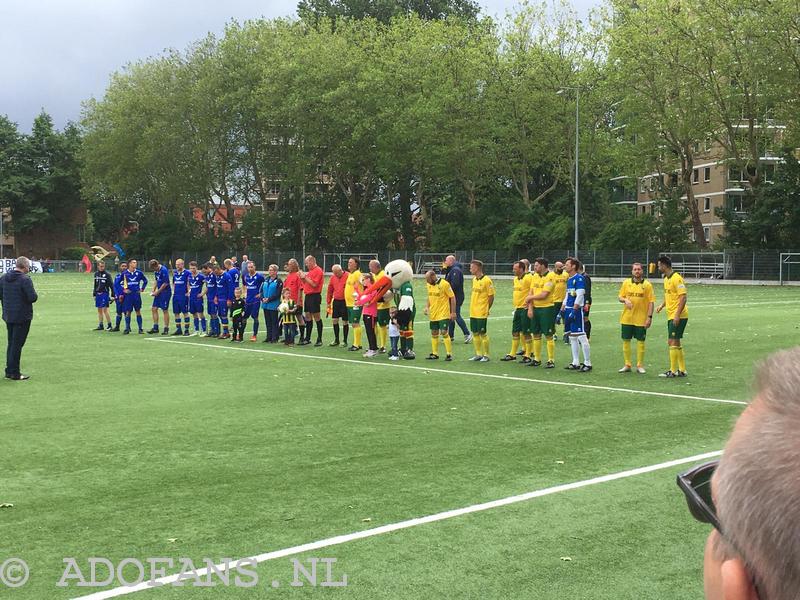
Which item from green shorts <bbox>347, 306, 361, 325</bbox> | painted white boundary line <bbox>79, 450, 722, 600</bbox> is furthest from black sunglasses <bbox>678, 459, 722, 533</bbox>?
green shorts <bbox>347, 306, 361, 325</bbox>

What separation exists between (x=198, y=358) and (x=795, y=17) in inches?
1718

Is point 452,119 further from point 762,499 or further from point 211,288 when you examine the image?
point 762,499

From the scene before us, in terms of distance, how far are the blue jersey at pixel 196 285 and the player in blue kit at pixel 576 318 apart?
11.1m

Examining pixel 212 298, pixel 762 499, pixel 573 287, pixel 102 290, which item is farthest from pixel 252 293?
pixel 762 499

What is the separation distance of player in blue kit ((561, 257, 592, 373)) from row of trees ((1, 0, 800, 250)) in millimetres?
40099

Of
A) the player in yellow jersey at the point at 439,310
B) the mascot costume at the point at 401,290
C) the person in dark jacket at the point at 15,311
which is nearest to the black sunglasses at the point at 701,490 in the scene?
the person in dark jacket at the point at 15,311

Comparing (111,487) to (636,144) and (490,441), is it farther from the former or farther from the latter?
(636,144)

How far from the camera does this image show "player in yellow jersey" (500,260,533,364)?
17281 mm

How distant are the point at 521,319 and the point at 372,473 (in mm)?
9702

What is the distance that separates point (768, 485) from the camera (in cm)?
92

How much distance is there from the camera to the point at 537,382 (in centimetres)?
1433

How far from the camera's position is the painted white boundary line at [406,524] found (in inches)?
208

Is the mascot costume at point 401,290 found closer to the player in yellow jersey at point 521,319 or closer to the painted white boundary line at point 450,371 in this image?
the painted white boundary line at point 450,371

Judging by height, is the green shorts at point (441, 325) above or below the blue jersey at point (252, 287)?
below
